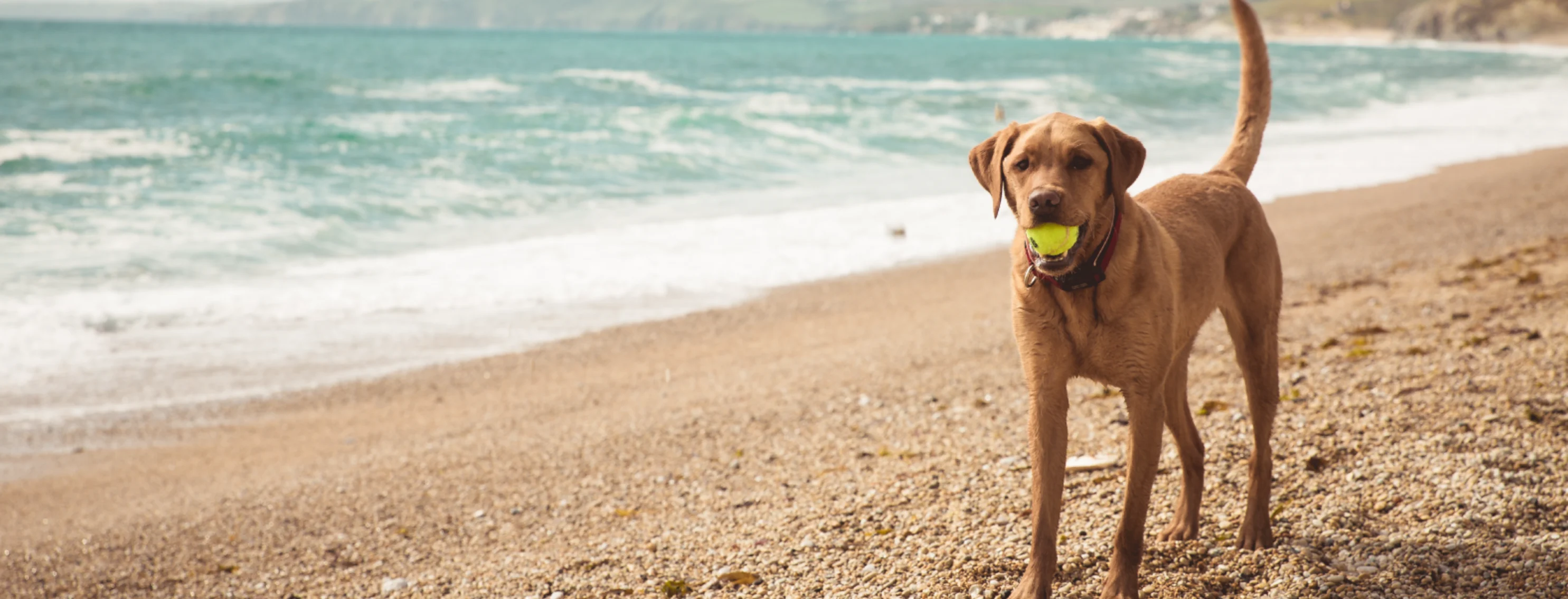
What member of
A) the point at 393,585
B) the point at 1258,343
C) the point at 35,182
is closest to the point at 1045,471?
the point at 1258,343

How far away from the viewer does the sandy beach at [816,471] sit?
4.00 meters

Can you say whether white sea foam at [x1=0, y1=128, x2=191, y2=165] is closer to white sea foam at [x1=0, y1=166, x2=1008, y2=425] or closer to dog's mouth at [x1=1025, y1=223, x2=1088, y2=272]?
white sea foam at [x1=0, y1=166, x2=1008, y2=425]

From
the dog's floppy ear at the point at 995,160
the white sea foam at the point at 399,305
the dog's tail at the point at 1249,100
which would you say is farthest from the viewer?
the white sea foam at the point at 399,305

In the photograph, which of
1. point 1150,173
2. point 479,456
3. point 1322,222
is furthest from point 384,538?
point 1150,173

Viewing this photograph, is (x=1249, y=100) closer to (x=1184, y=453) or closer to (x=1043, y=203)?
(x=1184, y=453)

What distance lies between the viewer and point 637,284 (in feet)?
35.6

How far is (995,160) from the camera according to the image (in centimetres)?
339

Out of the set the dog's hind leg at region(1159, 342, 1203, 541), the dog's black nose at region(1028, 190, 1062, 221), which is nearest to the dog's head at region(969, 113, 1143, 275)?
the dog's black nose at region(1028, 190, 1062, 221)

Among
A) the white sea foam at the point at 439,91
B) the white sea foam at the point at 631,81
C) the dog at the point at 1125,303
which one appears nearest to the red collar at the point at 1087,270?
the dog at the point at 1125,303

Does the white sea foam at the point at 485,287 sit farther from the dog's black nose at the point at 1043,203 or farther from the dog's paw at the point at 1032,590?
the dog's black nose at the point at 1043,203

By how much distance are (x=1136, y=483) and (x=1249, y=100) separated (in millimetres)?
2004

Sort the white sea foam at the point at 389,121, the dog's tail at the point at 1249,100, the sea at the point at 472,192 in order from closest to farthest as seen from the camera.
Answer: the dog's tail at the point at 1249,100 < the sea at the point at 472,192 < the white sea foam at the point at 389,121

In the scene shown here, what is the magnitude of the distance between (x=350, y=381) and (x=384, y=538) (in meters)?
2.94

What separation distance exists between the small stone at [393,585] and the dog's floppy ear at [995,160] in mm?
3127
